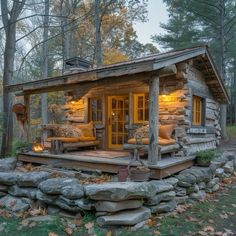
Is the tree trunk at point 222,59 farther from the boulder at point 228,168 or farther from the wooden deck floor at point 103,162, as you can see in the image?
the wooden deck floor at point 103,162

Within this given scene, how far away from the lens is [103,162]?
5598 millimetres

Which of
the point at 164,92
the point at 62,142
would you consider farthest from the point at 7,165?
the point at 164,92

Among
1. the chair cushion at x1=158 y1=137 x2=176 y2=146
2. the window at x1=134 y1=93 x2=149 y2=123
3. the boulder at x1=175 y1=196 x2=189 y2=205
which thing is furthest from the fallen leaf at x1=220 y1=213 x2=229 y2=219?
the window at x1=134 y1=93 x2=149 y2=123

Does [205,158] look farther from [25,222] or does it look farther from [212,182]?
[25,222]

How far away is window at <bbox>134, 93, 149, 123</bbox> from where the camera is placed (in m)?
7.49

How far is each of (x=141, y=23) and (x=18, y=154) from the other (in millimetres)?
11702

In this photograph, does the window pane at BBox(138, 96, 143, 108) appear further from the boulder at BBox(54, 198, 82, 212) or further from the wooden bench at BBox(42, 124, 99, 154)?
the boulder at BBox(54, 198, 82, 212)

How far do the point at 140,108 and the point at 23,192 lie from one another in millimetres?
3965

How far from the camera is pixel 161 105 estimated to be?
23.5 ft

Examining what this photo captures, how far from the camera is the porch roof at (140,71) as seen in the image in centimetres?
496

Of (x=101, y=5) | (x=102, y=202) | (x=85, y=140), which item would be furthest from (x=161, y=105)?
(x=101, y=5)

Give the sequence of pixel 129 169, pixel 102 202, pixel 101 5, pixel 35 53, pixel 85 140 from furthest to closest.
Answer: pixel 35 53 < pixel 101 5 < pixel 85 140 < pixel 129 169 < pixel 102 202

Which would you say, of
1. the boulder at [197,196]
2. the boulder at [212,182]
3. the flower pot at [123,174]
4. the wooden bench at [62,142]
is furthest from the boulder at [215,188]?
the wooden bench at [62,142]

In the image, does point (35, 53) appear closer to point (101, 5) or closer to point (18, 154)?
point (101, 5)
